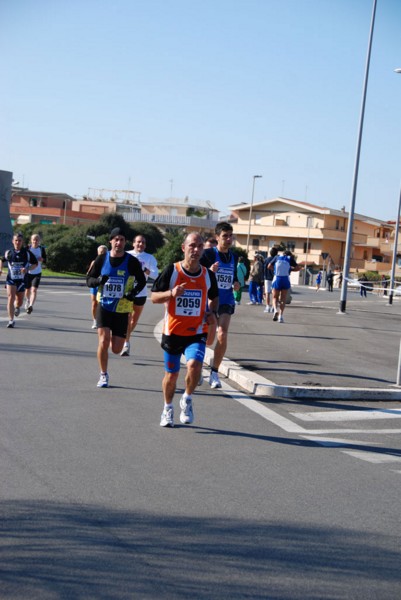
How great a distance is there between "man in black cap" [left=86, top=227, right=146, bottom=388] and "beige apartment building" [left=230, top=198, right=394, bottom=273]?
83.9 meters

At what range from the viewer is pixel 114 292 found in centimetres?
1101

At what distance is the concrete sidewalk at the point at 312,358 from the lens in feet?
37.8

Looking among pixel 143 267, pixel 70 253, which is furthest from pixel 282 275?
pixel 70 253

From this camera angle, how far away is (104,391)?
1063 cm

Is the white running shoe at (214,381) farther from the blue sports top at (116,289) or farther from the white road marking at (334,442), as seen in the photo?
the white road marking at (334,442)

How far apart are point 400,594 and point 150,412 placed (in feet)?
16.8

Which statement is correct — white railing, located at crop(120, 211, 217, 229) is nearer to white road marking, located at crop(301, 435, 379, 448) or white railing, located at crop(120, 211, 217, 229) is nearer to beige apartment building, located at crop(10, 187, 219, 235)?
beige apartment building, located at crop(10, 187, 219, 235)

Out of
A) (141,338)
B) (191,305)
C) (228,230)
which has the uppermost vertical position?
(228,230)

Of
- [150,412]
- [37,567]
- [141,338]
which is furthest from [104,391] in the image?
[141,338]

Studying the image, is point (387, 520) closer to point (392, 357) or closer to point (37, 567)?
point (37, 567)

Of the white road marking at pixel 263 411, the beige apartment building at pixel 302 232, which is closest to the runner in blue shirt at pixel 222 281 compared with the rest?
the white road marking at pixel 263 411

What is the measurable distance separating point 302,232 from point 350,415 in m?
89.4

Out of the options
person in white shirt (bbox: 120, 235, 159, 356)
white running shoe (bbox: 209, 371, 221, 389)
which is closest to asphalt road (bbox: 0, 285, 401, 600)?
white running shoe (bbox: 209, 371, 221, 389)

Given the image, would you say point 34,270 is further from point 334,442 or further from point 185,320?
point 334,442
